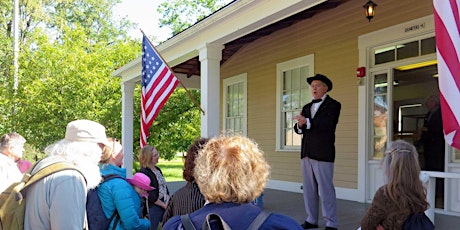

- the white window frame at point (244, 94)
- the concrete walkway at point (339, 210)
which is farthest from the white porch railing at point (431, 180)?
the white window frame at point (244, 94)

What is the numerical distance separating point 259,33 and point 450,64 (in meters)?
5.78

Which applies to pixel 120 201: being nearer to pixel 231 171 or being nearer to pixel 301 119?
pixel 231 171

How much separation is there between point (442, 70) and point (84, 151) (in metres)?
2.26

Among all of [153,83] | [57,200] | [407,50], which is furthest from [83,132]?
[407,50]

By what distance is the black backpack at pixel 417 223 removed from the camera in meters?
2.32

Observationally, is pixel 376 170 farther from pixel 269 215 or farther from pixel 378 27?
pixel 269 215

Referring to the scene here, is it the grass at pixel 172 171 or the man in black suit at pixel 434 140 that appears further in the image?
the grass at pixel 172 171

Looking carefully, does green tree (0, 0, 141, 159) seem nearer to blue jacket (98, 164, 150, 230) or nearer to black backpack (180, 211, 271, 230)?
blue jacket (98, 164, 150, 230)

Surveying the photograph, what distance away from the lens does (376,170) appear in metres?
6.09

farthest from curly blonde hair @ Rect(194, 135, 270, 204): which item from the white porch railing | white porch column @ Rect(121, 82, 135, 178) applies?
white porch column @ Rect(121, 82, 135, 178)

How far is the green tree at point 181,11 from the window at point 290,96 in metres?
20.5

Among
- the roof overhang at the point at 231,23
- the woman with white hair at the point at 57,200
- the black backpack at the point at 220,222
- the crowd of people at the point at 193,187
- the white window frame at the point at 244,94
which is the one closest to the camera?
the black backpack at the point at 220,222

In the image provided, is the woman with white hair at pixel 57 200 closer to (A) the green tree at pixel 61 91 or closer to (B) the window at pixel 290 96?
(B) the window at pixel 290 96

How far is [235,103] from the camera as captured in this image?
10.1 metres
